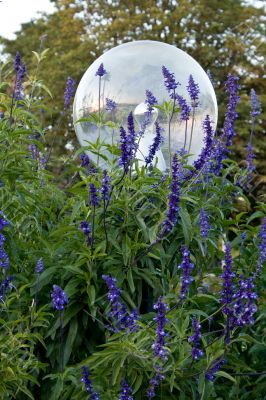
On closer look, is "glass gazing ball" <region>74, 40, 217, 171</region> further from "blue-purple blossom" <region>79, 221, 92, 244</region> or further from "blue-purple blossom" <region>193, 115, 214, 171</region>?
"blue-purple blossom" <region>79, 221, 92, 244</region>

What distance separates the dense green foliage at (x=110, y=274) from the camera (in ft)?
11.6

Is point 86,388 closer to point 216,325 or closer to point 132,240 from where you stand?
point 132,240

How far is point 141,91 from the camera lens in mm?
5359

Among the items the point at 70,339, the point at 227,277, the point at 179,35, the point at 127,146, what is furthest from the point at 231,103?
the point at 179,35

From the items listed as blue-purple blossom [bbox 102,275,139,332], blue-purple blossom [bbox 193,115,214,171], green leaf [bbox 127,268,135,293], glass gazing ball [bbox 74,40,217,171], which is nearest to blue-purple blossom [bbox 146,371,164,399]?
blue-purple blossom [bbox 102,275,139,332]

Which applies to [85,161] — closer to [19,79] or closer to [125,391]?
[19,79]

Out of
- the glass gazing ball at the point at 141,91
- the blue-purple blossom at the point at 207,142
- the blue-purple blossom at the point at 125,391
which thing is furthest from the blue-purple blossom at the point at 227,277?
the glass gazing ball at the point at 141,91

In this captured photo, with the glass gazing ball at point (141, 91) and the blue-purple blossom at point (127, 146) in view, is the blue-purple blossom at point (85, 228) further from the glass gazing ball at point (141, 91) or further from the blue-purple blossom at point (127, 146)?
the glass gazing ball at point (141, 91)

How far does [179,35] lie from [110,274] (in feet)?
84.2

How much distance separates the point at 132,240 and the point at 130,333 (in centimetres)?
66

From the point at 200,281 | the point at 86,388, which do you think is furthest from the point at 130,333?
the point at 200,281

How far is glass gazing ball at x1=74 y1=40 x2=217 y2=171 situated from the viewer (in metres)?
5.25

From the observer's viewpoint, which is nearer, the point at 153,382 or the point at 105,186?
the point at 153,382

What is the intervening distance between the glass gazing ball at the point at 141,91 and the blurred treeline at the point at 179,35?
2215cm
